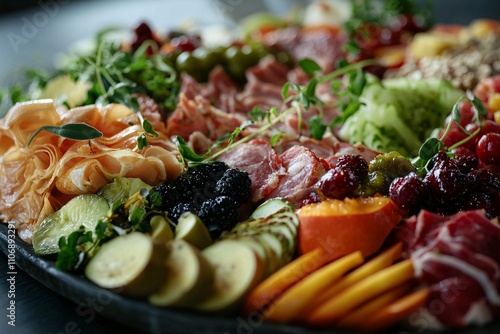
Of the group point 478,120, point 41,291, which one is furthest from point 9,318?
point 478,120

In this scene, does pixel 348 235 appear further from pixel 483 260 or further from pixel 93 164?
pixel 93 164

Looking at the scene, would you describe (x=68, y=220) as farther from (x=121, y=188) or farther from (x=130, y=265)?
(x=130, y=265)

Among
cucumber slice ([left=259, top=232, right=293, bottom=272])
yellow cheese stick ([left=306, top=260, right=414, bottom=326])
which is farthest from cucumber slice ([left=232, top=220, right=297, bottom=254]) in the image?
yellow cheese stick ([left=306, top=260, right=414, bottom=326])

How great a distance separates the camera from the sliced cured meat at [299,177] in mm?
1900

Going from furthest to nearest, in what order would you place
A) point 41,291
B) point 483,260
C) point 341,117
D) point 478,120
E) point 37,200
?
point 341,117
point 478,120
point 37,200
point 41,291
point 483,260

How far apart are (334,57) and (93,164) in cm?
206

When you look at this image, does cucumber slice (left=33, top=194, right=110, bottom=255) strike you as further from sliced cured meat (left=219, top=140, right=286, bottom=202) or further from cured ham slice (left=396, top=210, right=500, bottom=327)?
cured ham slice (left=396, top=210, right=500, bottom=327)

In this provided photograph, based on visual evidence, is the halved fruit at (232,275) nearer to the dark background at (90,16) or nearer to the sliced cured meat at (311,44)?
the sliced cured meat at (311,44)

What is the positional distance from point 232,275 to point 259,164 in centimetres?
64

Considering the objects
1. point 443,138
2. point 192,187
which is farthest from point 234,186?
point 443,138

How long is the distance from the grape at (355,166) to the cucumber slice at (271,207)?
0.66 feet

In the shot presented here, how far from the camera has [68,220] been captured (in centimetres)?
193

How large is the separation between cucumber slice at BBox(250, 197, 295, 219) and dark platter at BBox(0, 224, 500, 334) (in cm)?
39

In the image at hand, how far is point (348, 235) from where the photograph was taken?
5.31 feet
